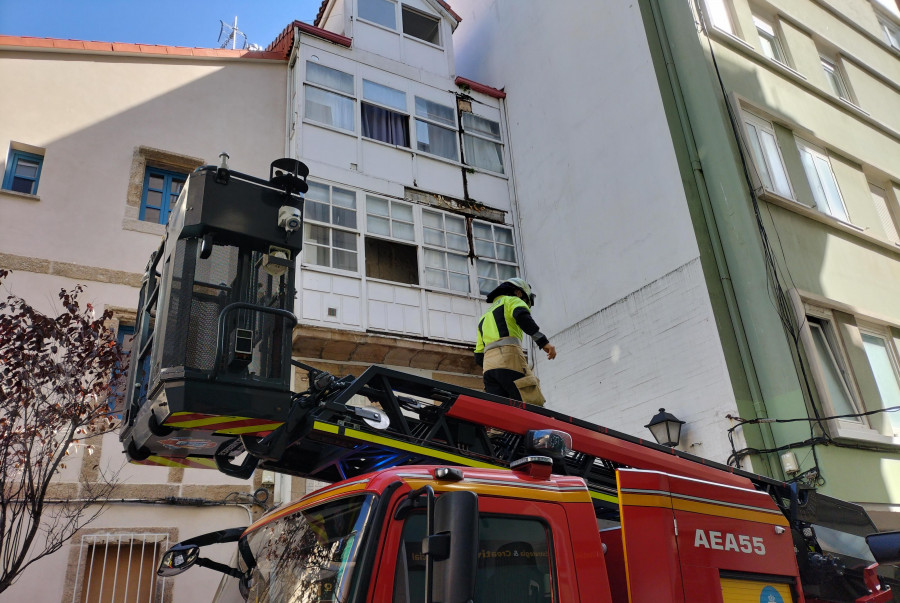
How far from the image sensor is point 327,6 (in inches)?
627

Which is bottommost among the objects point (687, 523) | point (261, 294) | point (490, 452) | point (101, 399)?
point (687, 523)

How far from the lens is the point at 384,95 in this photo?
1414 cm

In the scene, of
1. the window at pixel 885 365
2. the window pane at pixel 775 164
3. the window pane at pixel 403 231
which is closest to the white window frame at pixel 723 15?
the window pane at pixel 775 164

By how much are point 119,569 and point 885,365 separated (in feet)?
38.0

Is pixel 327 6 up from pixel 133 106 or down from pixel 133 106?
up

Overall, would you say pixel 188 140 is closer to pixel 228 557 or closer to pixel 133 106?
pixel 133 106

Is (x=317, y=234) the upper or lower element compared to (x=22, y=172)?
lower

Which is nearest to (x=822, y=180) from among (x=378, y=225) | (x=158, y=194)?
(x=378, y=225)

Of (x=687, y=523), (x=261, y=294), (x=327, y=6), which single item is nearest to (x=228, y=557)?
(x=261, y=294)

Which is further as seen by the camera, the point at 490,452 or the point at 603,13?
the point at 603,13

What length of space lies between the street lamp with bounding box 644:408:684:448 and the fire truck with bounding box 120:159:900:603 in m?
5.05

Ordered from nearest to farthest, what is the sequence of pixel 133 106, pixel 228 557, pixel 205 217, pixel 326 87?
pixel 205 217 < pixel 228 557 < pixel 133 106 < pixel 326 87

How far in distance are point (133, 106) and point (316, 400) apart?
10.4 m

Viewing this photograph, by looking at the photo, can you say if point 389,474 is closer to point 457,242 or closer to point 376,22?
point 457,242
